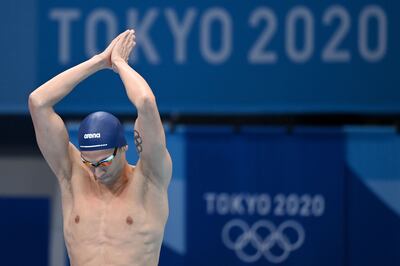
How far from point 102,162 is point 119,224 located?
0.33m

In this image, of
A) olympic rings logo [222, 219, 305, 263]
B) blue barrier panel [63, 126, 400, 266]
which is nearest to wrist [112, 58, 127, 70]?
blue barrier panel [63, 126, 400, 266]

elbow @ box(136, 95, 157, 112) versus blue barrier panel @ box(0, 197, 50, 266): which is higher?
elbow @ box(136, 95, 157, 112)

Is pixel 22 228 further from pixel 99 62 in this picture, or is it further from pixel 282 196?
pixel 99 62

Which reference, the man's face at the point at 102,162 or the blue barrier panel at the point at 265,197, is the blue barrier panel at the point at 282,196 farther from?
the man's face at the point at 102,162

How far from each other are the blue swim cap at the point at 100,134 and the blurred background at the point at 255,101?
1.82 meters

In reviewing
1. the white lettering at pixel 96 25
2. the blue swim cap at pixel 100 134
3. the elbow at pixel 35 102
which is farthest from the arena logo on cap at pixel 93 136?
the white lettering at pixel 96 25

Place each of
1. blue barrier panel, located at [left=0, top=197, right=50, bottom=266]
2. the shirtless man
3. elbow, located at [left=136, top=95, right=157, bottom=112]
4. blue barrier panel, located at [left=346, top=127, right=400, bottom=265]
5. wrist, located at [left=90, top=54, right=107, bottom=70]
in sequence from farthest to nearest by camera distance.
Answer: blue barrier panel, located at [left=0, top=197, right=50, bottom=266]
blue barrier panel, located at [left=346, top=127, right=400, bottom=265]
wrist, located at [left=90, top=54, right=107, bottom=70]
the shirtless man
elbow, located at [left=136, top=95, right=157, bottom=112]

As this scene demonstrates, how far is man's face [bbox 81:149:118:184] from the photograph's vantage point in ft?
13.9

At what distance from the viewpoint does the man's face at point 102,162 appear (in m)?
4.23

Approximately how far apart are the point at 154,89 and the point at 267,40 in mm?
806

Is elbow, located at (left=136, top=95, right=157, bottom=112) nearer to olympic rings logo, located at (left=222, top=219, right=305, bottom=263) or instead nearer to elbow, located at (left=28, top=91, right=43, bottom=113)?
elbow, located at (left=28, top=91, right=43, bottom=113)

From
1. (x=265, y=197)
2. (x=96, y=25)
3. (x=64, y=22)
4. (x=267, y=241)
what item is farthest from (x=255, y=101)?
(x=64, y=22)

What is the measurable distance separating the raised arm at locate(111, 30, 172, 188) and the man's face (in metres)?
0.14

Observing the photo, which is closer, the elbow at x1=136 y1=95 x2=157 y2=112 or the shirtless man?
the elbow at x1=136 y1=95 x2=157 y2=112
